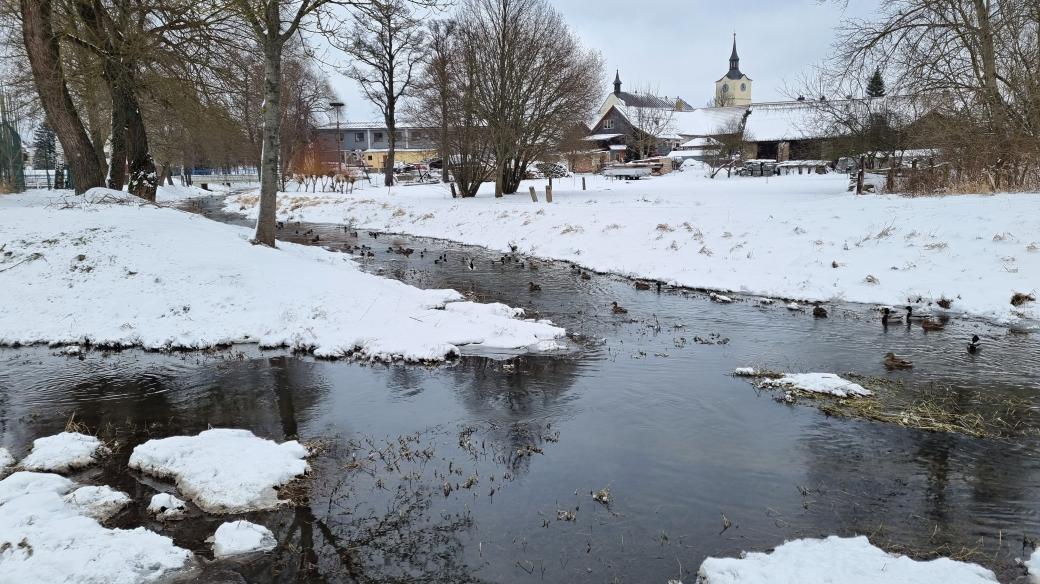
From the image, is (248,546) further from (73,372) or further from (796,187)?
(796,187)

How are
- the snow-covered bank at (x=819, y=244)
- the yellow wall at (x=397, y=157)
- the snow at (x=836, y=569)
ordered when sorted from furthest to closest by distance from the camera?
1. the yellow wall at (x=397, y=157)
2. the snow-covered bank at (x=819, y=244)
3. the snow at (x=836, y=569)

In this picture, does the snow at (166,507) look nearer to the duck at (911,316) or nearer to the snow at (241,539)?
the snow at (241,539)

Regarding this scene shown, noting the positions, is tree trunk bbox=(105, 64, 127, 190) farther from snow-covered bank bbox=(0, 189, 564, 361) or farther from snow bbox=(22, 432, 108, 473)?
snow bbox=(22, 432, 108, 473)

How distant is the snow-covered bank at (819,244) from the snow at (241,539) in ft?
36.9

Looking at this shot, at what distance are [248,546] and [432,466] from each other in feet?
5.70

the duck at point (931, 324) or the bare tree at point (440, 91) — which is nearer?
the duck at point (931, 324)

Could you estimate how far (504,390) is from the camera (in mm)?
7668

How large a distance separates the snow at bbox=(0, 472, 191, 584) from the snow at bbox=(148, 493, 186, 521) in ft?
0.95

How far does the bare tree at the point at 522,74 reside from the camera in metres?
28.9

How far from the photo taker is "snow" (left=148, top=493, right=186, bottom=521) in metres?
4.71

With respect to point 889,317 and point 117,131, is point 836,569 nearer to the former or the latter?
point 889,317

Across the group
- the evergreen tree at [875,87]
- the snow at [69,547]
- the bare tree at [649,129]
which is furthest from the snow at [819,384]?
the bare tree at [649,129]

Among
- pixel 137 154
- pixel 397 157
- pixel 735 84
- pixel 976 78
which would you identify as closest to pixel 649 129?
pixel 397 157

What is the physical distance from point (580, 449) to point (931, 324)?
750 cm
